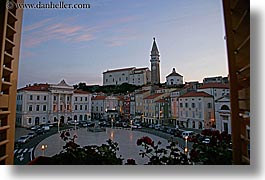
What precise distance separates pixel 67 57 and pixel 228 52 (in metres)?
1.23

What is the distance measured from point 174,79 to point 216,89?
33 centimetres

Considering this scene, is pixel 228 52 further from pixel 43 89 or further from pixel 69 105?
pixel 43 89

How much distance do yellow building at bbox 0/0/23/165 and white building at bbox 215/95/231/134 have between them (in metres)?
Answer: 1.47

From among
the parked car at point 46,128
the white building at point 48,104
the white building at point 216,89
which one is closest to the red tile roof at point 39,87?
the white building at point 48,104

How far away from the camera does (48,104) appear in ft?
5.65

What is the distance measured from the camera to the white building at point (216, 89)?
1652 millimetres

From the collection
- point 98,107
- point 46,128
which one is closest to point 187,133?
point 98,107

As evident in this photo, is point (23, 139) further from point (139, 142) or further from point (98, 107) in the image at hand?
point (139, 142)

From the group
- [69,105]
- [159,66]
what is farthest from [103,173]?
[159,66]

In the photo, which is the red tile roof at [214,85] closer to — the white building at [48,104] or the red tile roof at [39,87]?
the white building at [48,104]

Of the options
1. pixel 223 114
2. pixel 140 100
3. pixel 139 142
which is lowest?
pixel 139 142

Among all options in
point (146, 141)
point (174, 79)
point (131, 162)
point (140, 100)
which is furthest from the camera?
point (140, 100)

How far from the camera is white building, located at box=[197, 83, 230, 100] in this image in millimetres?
1652

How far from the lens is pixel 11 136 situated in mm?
1567
